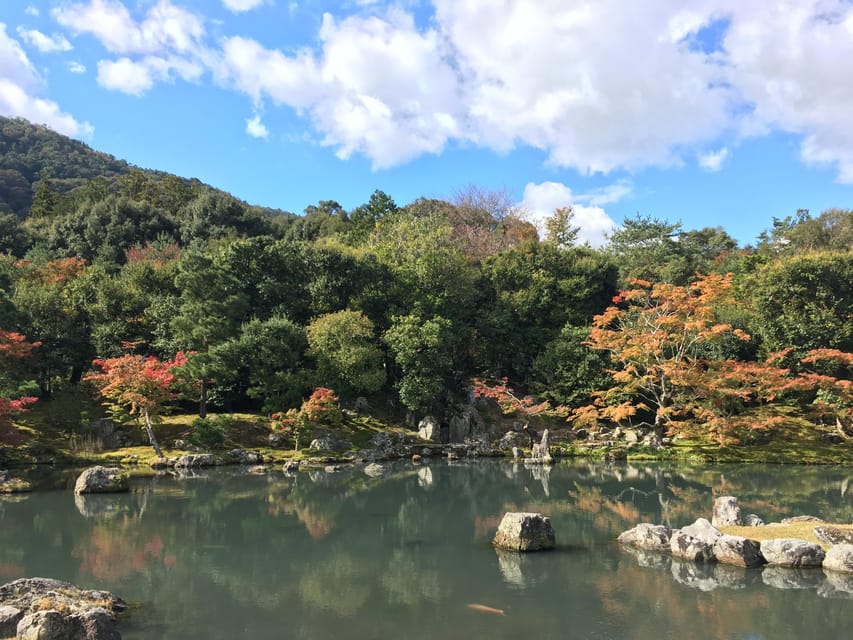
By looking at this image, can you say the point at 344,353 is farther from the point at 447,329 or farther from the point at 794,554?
the point at 794,554

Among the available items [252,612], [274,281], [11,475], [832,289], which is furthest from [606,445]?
[11,475]

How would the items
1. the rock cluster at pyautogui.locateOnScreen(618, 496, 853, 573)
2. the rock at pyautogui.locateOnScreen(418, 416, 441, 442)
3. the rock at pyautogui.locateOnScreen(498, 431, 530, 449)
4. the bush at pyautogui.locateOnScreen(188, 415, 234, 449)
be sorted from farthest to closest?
the rock at pyautogui.locateOnScreen(418, 416, 441, 442), the rock at pyautogui.locateOnScreen(498, 431, 530, 449), the bush at pyautogui.locateOnScreen(188, 415, 234, 449), the rock cluster at pyautogui.locateOnScreen(618, 496, 853, 573)

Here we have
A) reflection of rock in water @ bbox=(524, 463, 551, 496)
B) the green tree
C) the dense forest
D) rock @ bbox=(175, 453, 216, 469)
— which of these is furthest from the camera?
the green tree

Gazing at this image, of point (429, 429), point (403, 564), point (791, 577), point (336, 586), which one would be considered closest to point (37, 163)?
point (429, 429)

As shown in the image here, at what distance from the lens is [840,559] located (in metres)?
9.87

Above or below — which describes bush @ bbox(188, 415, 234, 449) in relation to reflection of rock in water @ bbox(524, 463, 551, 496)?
above

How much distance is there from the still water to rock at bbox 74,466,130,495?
52 cm

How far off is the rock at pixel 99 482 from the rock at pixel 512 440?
1630 centimetres

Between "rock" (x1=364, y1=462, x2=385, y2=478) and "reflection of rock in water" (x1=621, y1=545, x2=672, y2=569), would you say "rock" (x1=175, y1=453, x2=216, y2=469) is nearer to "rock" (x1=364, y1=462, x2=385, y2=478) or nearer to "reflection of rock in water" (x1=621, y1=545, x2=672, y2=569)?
"rock" (x1=364, y1=462, x2=385, y2=478)

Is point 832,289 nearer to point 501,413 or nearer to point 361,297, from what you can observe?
point 501,413

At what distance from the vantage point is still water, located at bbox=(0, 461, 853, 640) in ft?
25.9

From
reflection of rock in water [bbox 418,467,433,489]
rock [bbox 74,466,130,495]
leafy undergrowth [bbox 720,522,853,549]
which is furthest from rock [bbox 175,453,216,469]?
leafy undergrowth [bbox 720,522,853,549]

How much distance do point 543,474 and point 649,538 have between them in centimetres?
1046

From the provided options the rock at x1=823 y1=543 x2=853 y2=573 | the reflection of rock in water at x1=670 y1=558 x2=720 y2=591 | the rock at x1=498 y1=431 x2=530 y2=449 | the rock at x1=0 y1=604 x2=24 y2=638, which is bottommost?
the rock at x1=0 y1=604 x2=24 y2=638
